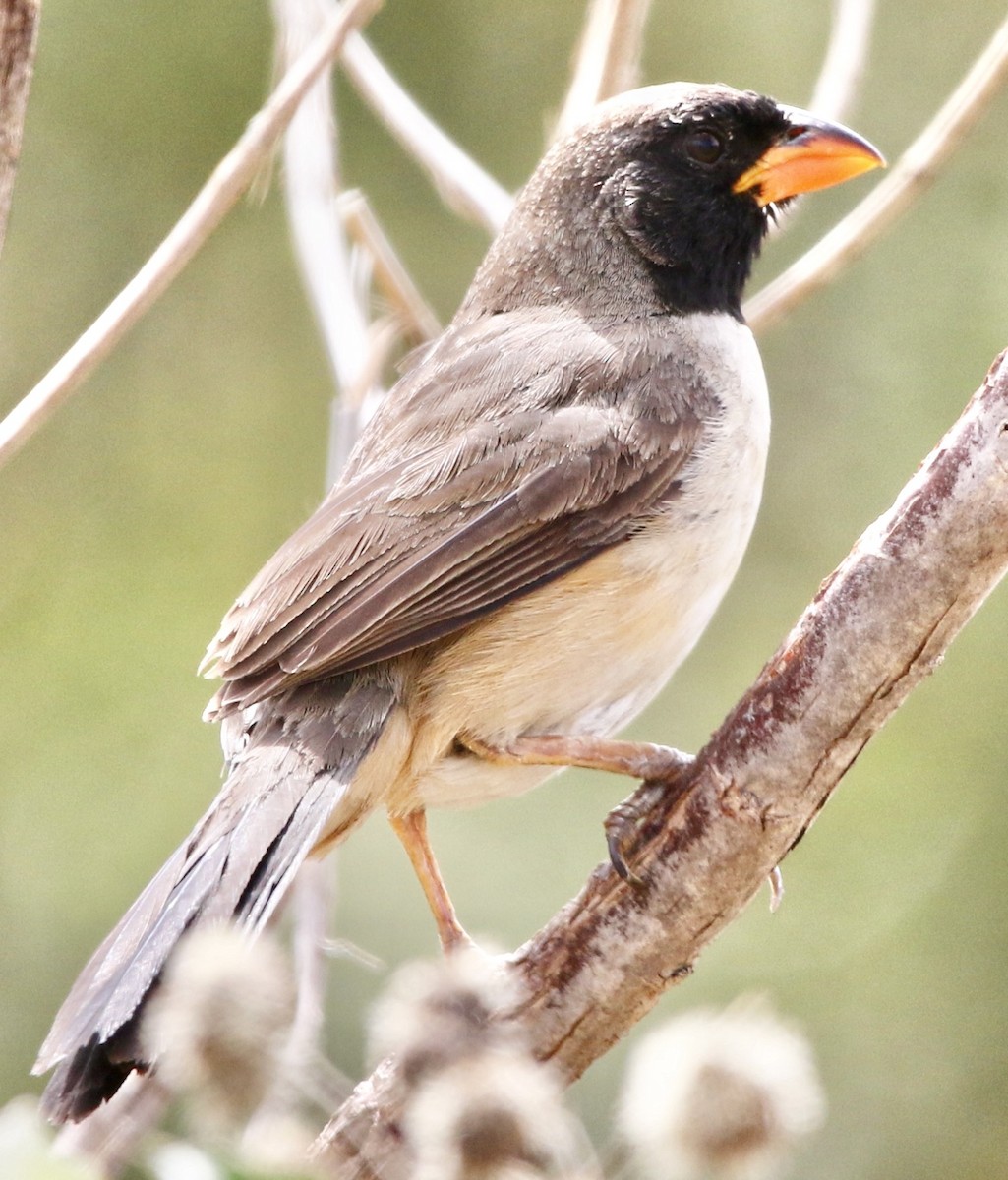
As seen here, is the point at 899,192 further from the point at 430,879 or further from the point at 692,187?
the point at 430,879

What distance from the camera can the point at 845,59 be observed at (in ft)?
14.1

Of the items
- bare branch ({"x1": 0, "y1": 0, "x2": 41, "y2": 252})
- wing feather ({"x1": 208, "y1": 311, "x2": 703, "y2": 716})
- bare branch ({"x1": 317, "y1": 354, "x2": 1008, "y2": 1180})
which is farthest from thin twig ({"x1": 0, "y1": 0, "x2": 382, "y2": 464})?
bare branch ({"x1": 317, "y1": 354, "x2": 1008, "y2": 1180})

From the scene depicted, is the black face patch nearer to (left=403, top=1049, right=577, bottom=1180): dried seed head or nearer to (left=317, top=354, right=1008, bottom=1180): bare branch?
(left=317, top=354, right=1008, bottom=1180): bare branch

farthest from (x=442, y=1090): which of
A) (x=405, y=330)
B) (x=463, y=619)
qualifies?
(x=405, y=330)

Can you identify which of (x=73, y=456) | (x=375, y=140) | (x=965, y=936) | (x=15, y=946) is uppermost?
(x=375, y=140)

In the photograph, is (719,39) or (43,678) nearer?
(43,678)

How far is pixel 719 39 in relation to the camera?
25.3 ft

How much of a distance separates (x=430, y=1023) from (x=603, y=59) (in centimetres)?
310

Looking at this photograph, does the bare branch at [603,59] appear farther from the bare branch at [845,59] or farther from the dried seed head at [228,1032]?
the dried seed head at [228,1032]

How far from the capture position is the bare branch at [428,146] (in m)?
4.30

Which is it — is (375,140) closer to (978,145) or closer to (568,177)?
(978,145)

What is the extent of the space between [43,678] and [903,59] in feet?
15.8

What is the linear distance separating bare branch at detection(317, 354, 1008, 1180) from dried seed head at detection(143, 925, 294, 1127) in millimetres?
1016

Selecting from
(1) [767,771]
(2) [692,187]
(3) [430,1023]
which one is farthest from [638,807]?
(2) [692,187]
